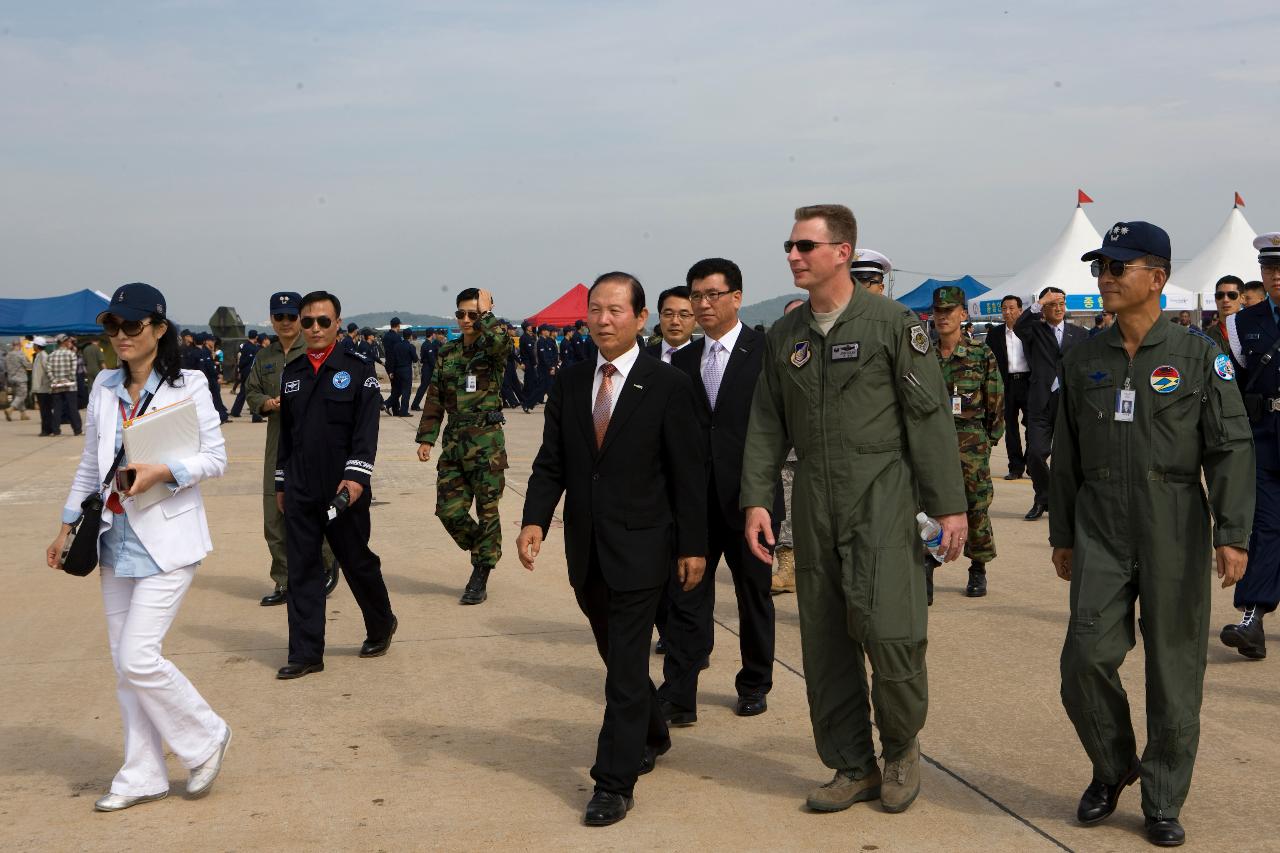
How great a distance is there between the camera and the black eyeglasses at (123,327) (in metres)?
4.79

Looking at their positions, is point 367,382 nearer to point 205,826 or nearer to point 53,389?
point 205,826

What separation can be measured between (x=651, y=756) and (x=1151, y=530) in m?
2.01

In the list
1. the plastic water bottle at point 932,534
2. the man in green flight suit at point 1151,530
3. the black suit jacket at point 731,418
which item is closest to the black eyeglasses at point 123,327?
the black suit jacket at point 731,418

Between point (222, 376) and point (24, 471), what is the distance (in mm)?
35308

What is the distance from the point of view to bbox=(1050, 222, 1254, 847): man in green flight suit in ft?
13.9

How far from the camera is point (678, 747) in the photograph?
5.36m

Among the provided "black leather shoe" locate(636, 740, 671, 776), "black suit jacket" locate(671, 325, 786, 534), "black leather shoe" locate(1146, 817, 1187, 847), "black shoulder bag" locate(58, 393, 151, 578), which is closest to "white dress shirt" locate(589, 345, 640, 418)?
"black suit jacket" locate(671, 325, 786, 534)

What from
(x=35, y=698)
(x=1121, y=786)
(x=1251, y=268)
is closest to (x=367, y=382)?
(x=35, y=698)

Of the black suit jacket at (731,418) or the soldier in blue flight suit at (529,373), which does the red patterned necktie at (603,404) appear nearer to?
A: the black suit jacket at (731,418)

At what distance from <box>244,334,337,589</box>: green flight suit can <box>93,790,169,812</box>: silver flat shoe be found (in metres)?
3.60

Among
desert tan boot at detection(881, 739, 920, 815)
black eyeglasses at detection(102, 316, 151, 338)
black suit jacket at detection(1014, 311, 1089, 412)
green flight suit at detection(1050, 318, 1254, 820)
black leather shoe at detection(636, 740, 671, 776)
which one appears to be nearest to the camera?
green flight suit at detection(1050, 318, 1254, 820)

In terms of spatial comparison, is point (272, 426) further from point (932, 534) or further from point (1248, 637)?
point (1248, 637)

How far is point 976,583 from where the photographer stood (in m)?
8.28

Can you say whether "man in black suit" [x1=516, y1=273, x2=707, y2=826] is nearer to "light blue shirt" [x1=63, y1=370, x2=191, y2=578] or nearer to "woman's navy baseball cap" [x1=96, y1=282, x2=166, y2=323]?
"light blue shirt" [x1=63, y1=370, x2=191, y2=578]
